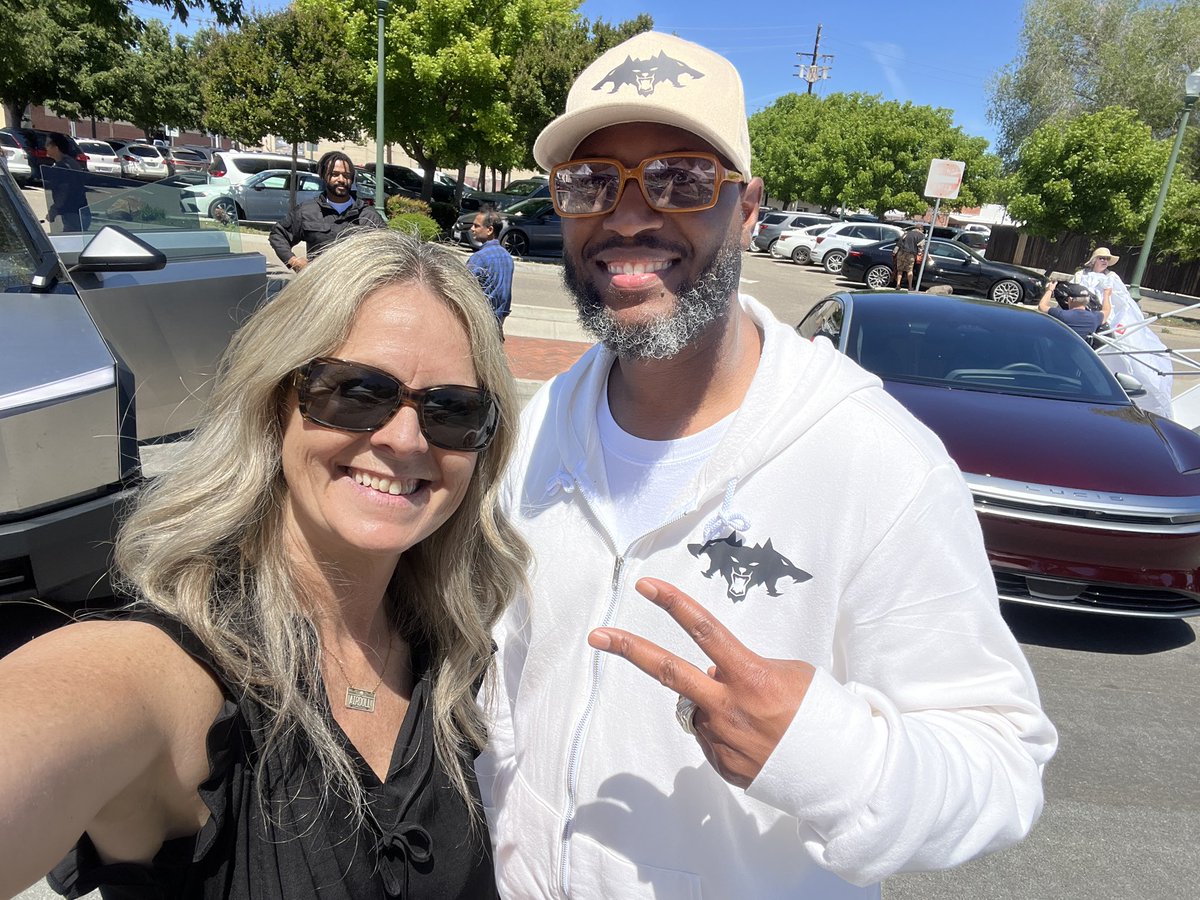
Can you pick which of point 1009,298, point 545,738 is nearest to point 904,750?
point 545,738

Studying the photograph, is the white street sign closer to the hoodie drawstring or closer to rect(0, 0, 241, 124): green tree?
the hoodie drawstring

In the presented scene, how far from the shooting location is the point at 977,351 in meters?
5.34

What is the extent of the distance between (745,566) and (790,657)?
0.17 metres

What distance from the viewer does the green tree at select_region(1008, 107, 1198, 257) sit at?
21484 mm

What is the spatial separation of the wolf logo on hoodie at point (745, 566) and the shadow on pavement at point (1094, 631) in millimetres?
3567

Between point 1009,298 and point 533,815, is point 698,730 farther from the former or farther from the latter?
point 1009,298

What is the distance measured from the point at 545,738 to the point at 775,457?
2.32 feet

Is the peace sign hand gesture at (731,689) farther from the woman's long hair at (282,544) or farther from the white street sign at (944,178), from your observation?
the white street sign at (944,178)

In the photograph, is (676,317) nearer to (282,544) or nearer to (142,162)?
(282,544)

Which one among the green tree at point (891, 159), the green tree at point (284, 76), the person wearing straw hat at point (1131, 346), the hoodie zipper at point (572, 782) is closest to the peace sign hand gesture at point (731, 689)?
the hoodie zipper at point (572, 782)

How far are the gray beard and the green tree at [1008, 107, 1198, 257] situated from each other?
82.6 feet

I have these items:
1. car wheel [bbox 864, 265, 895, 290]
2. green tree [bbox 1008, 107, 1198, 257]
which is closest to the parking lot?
car wheel [bbox 864, 265, 895, 290]

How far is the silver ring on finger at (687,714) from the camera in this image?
3.97 ft

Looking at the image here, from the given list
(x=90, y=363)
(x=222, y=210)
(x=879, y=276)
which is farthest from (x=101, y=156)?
(x=90, y=363)
